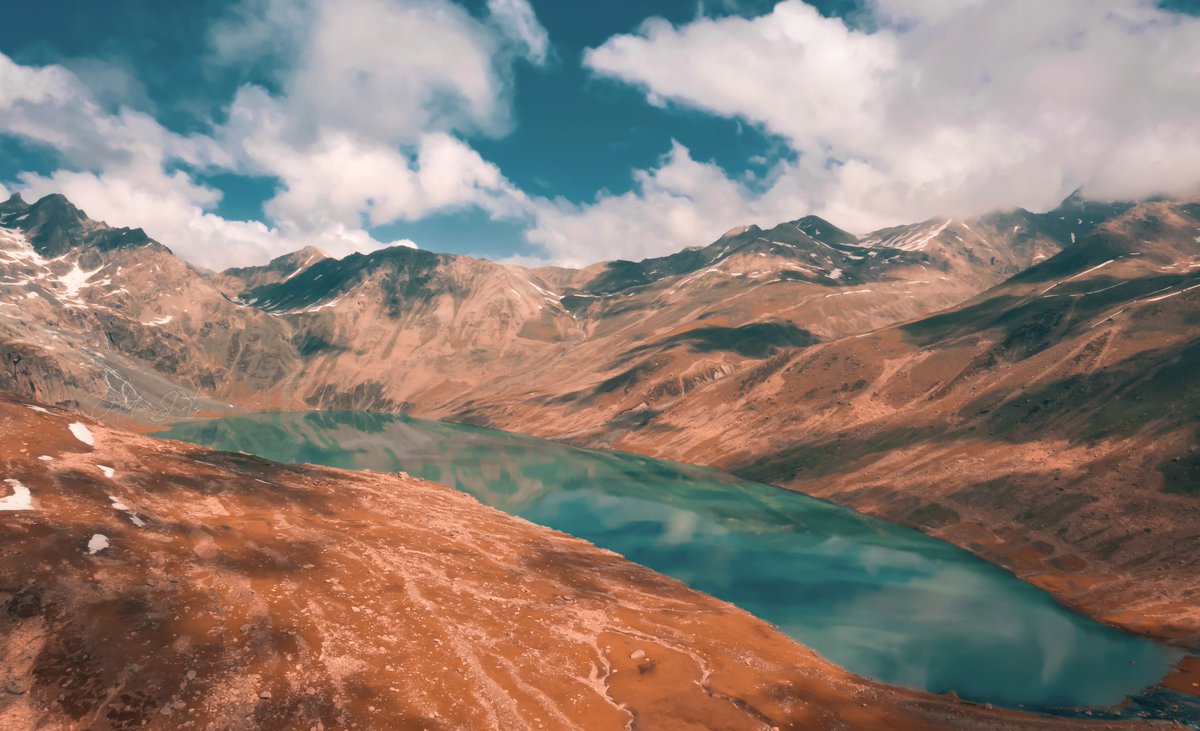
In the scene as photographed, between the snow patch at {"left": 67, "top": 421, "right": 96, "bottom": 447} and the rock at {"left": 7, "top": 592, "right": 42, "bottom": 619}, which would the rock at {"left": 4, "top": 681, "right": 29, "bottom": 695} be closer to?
the rock at {"left": 7, "top": 592, "right": 42, "bottom": 619}

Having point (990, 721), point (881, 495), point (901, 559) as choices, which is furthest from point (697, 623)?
point (881, 495)

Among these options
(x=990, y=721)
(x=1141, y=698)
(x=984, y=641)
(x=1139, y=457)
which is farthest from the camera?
(x=1139, y=457)

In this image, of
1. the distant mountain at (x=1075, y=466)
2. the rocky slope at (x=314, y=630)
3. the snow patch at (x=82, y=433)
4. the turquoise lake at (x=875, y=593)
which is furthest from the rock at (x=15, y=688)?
the distant mountain at (x=1075, y=466)

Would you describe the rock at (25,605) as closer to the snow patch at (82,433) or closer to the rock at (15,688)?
the rock at (15,688)

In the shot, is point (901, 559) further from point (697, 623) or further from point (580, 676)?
point (580, 676)

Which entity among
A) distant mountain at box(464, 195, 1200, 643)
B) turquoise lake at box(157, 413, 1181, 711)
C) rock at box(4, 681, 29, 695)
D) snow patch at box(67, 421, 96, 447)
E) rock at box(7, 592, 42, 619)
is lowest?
rock at box(4, 681, 29, 695)

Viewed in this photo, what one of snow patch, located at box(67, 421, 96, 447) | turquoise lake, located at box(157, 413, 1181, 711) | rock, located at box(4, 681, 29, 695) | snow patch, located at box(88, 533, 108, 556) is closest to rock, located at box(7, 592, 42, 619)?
rock, located at box(4, 681, 29, 695)

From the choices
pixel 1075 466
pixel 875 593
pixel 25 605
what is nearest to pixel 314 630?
pixel 25 605
